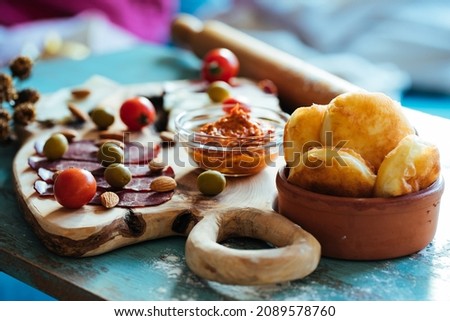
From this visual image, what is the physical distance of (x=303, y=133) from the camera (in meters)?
1.28

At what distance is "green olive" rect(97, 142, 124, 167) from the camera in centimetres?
157

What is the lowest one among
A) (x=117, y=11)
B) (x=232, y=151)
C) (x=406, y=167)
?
(x=117, y=11)

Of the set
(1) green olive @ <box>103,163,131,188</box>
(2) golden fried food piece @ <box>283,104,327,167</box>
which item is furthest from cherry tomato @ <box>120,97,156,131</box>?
(2) golden fried food piece @ <box>283,104,327,167</box>

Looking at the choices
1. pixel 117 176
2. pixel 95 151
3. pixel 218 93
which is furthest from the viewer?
pixel 218 93

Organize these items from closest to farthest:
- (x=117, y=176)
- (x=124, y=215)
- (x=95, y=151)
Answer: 1. (x=124, y=215)
2. (x=117, y=176)
3. (x=95, y=151)

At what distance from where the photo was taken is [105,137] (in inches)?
69.7

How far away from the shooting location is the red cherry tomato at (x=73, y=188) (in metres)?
1.32

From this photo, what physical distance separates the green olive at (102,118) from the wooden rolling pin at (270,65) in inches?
21.4

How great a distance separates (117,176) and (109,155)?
17 centimetres

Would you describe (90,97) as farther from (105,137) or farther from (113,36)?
(113,36)

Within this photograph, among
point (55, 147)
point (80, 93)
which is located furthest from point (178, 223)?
point (80, 93)

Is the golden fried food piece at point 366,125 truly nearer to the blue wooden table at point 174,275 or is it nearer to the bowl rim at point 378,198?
the bowl rim at point 378,198

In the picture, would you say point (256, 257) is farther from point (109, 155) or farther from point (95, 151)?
point (95, 151)
